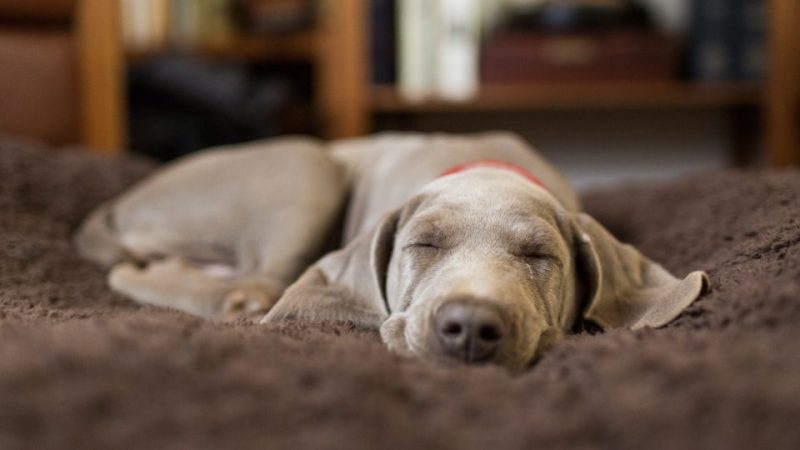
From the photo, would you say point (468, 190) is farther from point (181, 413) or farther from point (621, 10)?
point (621, 10)

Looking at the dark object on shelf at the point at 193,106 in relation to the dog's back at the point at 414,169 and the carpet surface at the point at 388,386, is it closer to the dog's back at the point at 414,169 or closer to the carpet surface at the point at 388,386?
the dog's back at the point at 414,169

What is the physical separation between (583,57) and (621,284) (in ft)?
7.23

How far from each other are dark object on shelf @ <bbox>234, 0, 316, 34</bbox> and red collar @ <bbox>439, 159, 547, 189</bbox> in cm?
181

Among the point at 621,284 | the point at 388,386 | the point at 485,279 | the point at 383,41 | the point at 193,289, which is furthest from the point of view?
the point at 383,41

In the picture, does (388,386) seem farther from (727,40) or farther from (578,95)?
(727,40)

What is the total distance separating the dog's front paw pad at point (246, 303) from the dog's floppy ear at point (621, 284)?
25.2 inches

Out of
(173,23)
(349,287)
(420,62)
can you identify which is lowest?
(349,287)

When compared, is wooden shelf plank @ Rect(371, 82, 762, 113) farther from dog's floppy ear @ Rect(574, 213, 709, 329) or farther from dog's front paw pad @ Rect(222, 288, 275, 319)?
dog's floppy ear @ Rect(574, 213, 709, 329)

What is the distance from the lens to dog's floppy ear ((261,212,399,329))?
1512 mm

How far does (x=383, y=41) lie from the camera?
353cm

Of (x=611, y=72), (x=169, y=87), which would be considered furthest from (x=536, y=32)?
(x=169, y=87)

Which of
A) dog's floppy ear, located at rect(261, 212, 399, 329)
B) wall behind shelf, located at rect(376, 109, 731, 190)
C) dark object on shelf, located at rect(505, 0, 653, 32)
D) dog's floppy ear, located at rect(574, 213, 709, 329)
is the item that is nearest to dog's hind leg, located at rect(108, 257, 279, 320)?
dog's floppy ear, located at rect(261, 212, 399, 329)

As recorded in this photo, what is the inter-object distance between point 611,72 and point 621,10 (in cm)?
27

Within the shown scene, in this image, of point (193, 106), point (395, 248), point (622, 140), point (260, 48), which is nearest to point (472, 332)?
point (395, 248)
